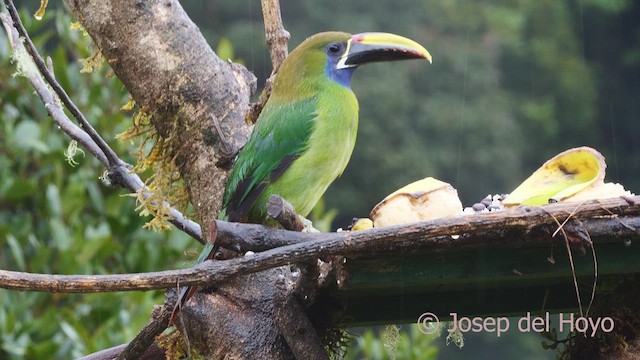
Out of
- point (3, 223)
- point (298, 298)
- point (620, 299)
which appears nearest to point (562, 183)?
point (620, 299)

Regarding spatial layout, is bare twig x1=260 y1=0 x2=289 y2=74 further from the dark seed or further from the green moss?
the dark seed

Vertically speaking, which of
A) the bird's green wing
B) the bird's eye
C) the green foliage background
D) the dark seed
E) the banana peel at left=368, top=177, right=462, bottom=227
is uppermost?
the bird's eye

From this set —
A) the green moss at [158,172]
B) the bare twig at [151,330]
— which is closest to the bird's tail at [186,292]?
the bare twig at [151,330]

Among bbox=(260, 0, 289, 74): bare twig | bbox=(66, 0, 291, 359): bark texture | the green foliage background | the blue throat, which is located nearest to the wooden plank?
bbox=(66, 0, 291, 359): bark texture

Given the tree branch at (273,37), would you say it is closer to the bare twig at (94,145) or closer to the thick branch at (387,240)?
the bare twig at (94,145)

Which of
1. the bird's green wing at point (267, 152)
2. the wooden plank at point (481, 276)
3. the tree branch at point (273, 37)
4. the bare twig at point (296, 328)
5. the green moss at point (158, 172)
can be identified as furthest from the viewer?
the tree branch at point (273, 37)

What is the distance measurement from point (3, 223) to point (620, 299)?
268 cm

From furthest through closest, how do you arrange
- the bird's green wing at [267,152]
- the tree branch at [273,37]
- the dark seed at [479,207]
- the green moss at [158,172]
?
the tree branch at [273,37]
the green moss at [158,172]
the bird's green wing at [267,152]
the dark seed at [479,207]

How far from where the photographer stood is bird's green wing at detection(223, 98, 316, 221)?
2291 millimetres

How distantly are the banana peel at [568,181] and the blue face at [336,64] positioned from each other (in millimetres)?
544

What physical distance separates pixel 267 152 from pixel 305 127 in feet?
0.37

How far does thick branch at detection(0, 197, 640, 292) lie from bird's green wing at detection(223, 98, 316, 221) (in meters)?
0.50

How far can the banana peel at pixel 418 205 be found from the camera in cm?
208

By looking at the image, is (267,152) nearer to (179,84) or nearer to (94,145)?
(179,84)
